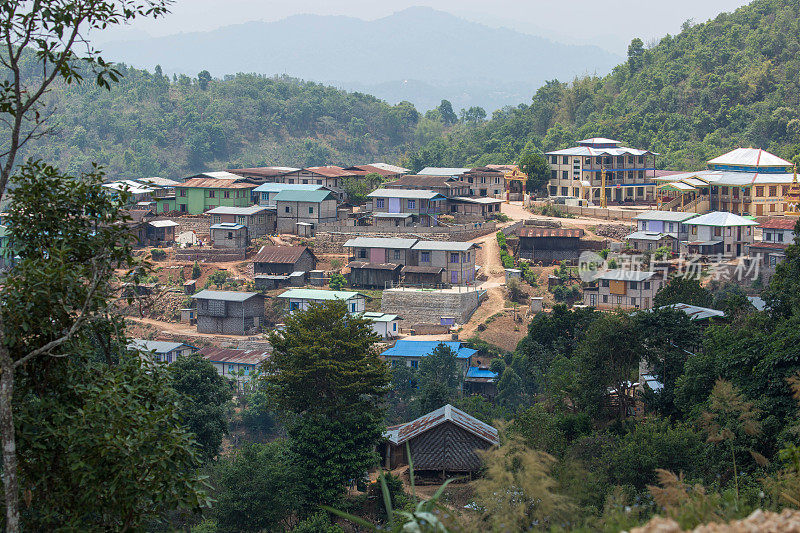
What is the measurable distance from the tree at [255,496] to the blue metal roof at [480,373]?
1012 cm

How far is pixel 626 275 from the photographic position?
98.6ft

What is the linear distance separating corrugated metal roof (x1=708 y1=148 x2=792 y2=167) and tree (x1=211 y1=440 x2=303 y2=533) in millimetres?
29253

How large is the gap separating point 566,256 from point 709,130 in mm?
20621

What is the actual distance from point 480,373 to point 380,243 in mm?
9095

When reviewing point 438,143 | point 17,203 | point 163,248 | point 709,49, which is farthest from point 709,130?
A: point 17,203

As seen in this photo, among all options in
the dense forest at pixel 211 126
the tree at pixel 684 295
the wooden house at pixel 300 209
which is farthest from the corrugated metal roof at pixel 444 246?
the dense forest at pixel 211 126

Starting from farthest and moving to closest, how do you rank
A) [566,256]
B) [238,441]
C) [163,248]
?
[163,248], [566,256], [238,441]

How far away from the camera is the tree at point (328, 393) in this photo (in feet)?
57.0

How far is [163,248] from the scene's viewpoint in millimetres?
37344

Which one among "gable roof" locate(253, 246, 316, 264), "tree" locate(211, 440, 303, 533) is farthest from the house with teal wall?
"tree" locate(211, 440, 303, 533)

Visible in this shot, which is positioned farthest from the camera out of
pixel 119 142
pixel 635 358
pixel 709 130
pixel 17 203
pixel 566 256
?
pixel 119 142

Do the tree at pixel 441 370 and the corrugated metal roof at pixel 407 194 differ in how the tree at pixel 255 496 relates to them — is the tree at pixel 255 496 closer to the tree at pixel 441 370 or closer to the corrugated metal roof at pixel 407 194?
the tree at pixel 441 370

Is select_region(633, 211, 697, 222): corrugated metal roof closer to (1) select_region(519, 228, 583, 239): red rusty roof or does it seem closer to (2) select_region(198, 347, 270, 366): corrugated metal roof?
(1) select_region(519, 228, 583, 239): red rusty roof

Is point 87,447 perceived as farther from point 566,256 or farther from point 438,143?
point 438,143
